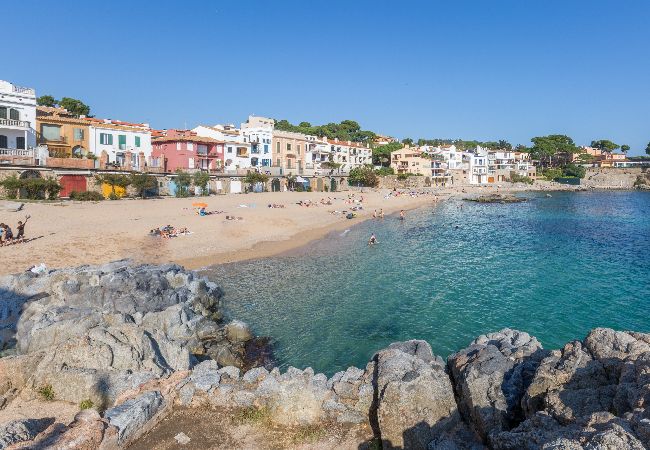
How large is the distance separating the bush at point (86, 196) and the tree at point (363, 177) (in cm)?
6198

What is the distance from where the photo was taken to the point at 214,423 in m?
10.2

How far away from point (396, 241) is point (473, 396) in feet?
114

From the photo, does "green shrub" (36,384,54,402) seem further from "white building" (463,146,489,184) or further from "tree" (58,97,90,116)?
"white building" (463,146,489,184)

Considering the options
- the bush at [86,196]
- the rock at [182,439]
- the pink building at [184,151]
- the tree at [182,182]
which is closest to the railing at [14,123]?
the bush at [86,196]

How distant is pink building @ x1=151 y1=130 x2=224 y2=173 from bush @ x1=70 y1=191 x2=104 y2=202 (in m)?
18.8

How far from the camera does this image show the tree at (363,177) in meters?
104

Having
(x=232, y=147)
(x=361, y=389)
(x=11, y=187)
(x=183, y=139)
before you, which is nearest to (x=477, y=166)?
(x=232, y=147)

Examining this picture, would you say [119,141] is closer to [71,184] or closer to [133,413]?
[71,184]

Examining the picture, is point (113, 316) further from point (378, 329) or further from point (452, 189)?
point (452, 189)

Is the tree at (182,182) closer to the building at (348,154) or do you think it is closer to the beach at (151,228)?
the beach at (151,228)

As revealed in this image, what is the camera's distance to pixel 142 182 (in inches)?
2212

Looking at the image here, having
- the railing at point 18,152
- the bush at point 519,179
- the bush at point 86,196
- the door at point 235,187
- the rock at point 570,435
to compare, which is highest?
the bush at point 519,179

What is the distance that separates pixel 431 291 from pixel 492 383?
57.1ft

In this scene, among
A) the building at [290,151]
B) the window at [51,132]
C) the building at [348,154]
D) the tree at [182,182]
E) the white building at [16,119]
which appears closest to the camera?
the white building at [16,119]
